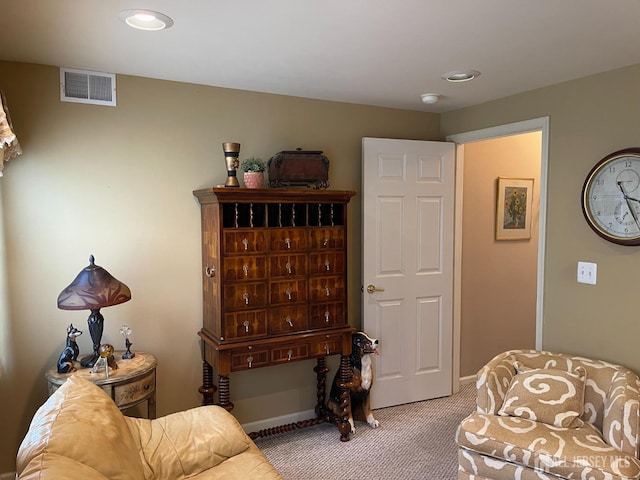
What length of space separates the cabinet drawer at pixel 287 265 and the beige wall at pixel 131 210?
538 millimetres

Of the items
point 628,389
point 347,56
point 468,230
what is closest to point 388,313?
point 468,230

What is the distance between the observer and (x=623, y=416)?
7.67 feet

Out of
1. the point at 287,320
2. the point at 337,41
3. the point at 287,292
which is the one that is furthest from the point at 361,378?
the point at 337,41

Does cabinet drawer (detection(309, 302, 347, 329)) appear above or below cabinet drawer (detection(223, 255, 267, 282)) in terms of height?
below

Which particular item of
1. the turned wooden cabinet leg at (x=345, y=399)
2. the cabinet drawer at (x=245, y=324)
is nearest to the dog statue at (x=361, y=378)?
the turned wooden cabinet leg at (x=345, y=399)

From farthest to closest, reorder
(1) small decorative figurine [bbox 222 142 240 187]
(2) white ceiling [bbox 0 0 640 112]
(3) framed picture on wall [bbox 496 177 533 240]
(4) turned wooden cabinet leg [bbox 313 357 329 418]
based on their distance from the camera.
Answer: (3) framed picture on wall [bbox 496 177 533 240] → (4) turned wooden cabinet leg [bbox 313 357 329 418] → (1) small decorative figurine [bbox 222 142 240 187] → (2) white ceiling [bbox 0 0 640 112]

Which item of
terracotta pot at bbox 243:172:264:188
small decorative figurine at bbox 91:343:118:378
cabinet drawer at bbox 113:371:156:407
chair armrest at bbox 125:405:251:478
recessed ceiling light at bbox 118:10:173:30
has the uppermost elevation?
recessed ceiling light at bbox 118:10:173:30

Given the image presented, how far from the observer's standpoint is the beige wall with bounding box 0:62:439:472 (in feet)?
8.90

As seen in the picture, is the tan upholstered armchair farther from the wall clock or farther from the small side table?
the wall clock

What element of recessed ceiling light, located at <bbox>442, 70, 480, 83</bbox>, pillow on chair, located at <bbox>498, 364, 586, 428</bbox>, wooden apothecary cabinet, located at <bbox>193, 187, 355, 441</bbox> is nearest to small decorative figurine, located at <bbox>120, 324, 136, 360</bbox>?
wooden apothecary cabinet, located at <bbox>193, 187, 355, 441</bbox>

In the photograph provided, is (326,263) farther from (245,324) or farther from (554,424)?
(554,424)

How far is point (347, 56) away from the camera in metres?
2.51

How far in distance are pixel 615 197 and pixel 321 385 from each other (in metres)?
2.28

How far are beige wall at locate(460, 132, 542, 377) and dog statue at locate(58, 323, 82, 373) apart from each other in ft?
9.88
